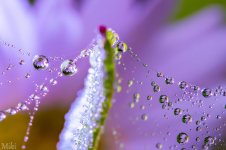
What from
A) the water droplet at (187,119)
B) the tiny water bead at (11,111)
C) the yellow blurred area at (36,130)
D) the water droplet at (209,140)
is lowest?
the water droplet at (209,140)

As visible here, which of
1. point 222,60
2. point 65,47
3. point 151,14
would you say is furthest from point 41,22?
point 222,60

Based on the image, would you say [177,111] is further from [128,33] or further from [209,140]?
[128,33]

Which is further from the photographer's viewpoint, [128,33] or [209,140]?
[128,33]

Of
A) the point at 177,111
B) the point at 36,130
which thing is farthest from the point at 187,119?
the point at 36,130

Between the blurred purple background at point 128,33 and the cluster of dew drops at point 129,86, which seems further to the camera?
the blurred purple background at point 128,33

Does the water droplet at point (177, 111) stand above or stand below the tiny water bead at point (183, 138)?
above

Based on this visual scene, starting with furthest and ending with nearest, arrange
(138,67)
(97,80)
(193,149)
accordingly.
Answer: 1. (138,67)
2. (193,149)
3. (97,80)

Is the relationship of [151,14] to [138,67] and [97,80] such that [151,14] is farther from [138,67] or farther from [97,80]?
[97,80]

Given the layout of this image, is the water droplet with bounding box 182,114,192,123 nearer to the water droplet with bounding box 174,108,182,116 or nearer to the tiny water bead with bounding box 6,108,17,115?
the water droplet with bounding box 174,108,182,116

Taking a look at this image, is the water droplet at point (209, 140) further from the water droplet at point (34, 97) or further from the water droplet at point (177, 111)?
the water droplet at point (34, 97)

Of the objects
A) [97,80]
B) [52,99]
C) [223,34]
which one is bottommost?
[97,80]

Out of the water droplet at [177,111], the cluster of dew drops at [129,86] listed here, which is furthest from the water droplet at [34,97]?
the water droplet at [177,111]
